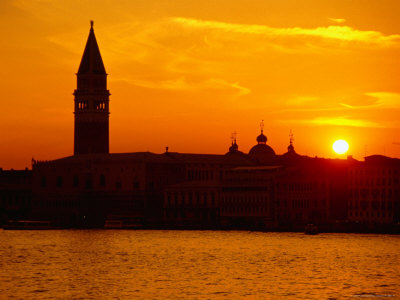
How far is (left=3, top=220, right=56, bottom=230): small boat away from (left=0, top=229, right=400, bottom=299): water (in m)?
47.3

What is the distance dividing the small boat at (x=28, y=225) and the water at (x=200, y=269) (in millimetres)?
47261

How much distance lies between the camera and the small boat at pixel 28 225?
19450 cm

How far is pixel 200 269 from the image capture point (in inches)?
3789

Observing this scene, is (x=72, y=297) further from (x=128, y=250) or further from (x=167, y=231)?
(x=167, y=231)

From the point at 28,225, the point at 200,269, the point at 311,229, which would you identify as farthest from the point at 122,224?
the point at 200,269

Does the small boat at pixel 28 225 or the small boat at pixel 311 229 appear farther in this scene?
the small boat at pixel 28 225

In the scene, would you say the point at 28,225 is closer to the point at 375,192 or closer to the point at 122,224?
the point at 122,224

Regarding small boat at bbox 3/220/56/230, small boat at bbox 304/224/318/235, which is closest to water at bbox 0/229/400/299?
small boat at bbox 304/224/318/235

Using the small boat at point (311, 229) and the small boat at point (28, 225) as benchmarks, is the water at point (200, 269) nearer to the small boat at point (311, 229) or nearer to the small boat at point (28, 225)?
the small boat at point (311, 229)

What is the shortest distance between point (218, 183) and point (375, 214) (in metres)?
29.0

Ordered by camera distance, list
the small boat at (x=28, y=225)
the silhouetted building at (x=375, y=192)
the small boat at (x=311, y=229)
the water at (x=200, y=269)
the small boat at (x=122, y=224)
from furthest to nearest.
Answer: the small boat at (x=28, y=225) < the small boat at (x=122, y=224) < the silhouetted building at (x=375, y=192) < the small boat at (x=311, y=229) < the water at (x=200, y=269)

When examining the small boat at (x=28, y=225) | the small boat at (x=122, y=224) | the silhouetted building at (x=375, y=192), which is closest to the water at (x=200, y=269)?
the silhouetted building at (x=375, y=192)

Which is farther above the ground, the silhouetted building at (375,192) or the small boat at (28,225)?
the silhouetted building at (375,192)

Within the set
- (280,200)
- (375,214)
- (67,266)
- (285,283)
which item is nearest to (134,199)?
(280,200)
